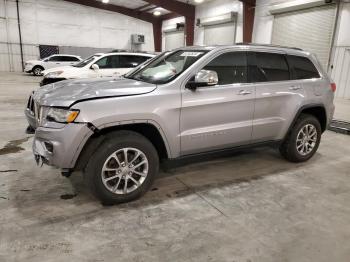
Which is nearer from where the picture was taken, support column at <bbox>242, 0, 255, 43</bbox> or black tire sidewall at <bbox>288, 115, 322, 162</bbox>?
black tire sidewall at <bbox>288, 115, 322, 162</bbox>

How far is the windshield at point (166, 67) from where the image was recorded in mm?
3304

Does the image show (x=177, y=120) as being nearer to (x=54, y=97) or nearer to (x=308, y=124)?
(x=54, y=97)

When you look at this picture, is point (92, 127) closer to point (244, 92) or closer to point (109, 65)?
point (244, 92)

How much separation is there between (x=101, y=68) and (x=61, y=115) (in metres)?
7.15

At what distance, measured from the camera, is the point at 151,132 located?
312 centimetres

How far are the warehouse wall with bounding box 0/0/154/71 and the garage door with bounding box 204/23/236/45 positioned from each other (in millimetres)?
7677

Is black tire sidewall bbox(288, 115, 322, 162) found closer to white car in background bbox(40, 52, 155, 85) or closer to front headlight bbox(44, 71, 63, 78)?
white car in background bbox(40, 52, 155, 85)

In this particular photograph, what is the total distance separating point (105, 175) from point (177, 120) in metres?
0.94

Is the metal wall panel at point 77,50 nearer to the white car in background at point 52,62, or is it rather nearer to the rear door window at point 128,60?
the white car in background at point 52,62

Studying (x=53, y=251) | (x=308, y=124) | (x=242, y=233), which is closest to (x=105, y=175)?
(x=53, y=251)

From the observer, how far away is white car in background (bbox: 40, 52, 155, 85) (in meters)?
9.23

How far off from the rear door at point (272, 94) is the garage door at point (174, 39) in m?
18.6

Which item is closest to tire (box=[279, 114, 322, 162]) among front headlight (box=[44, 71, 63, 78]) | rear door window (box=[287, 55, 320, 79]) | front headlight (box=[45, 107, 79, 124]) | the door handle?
rear door window (box=[287, 55, 320, 79])

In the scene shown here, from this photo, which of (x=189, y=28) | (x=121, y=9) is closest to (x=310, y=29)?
(x=189, y=28)
